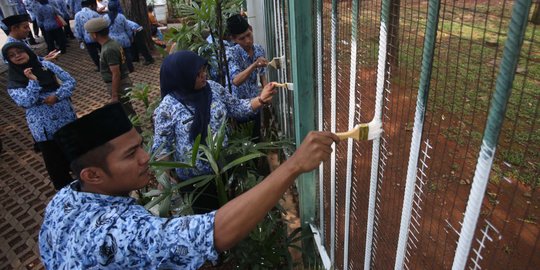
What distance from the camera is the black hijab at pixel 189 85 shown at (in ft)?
7.86

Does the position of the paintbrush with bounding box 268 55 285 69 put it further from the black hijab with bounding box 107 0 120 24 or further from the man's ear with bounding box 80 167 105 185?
the black hijab with bounding box 107 0 120 24

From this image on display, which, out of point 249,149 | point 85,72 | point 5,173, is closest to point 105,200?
point 249,149

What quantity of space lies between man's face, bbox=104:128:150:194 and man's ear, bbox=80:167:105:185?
0.02m

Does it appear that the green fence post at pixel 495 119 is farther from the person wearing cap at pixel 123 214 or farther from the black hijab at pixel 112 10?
the black hijab at pixel 112 10

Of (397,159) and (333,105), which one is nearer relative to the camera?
(397,159)

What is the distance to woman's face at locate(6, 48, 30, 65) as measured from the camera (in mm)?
3311

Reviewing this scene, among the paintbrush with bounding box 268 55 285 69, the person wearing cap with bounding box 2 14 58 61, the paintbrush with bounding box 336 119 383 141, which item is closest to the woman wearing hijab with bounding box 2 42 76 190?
the person wearing cap with bounding box 2 14 58 61

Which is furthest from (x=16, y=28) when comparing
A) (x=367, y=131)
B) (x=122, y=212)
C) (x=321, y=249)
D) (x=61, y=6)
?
(x=61, y=6)

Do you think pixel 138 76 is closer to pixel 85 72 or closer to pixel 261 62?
pixel 85 72

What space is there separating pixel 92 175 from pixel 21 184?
12.2 ft

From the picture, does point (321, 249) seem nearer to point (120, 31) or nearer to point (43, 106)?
point (43, 106)

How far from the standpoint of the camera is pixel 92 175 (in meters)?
1.32

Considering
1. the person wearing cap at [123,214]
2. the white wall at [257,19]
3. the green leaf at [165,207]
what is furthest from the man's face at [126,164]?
the white wall at [257,19]

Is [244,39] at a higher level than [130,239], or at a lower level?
higher
